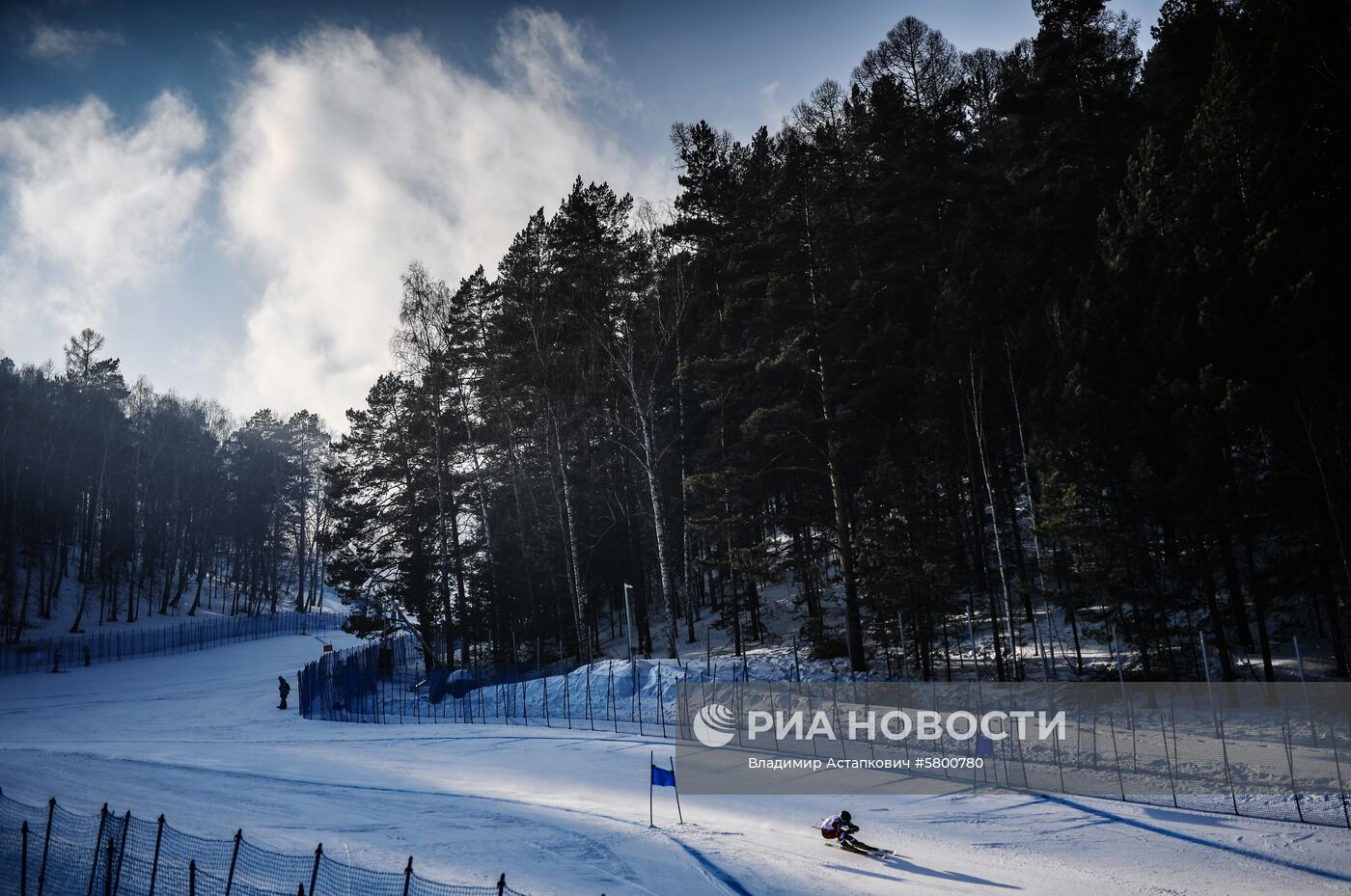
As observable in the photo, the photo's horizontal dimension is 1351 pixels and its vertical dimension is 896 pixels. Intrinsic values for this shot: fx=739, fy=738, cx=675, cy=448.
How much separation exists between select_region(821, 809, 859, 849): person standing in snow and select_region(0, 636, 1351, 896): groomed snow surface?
0.28 m

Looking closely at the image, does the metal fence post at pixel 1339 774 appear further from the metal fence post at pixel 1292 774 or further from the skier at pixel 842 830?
the skier at pixel 842 830

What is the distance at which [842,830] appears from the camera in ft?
45.8

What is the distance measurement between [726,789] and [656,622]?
81.5 feet

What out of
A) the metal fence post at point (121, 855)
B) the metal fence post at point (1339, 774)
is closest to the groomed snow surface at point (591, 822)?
the metal fence post at point (1339, 774)

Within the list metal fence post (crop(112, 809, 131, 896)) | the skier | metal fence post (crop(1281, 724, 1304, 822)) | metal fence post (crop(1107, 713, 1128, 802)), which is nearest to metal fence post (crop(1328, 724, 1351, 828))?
metal fence post (crop(1281, 724, 1304, 822))

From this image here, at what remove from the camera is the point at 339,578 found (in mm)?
36969

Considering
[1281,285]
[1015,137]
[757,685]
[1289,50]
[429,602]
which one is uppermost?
[1015,137]

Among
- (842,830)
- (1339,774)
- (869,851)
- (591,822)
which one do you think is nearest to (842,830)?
(842,830)

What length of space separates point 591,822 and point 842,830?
551 cm

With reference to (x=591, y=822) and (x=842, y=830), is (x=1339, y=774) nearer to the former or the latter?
(x=842, y=830)

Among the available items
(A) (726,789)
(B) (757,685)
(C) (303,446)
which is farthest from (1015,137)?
(C) (303,446)

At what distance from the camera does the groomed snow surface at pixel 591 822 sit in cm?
1269

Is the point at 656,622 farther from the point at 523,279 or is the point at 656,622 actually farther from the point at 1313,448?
the point at 1313,448

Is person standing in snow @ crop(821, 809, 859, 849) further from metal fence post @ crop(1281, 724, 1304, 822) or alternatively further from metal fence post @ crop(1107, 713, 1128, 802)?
metal fence post @ crop(1281, 724, 1304, 822)
